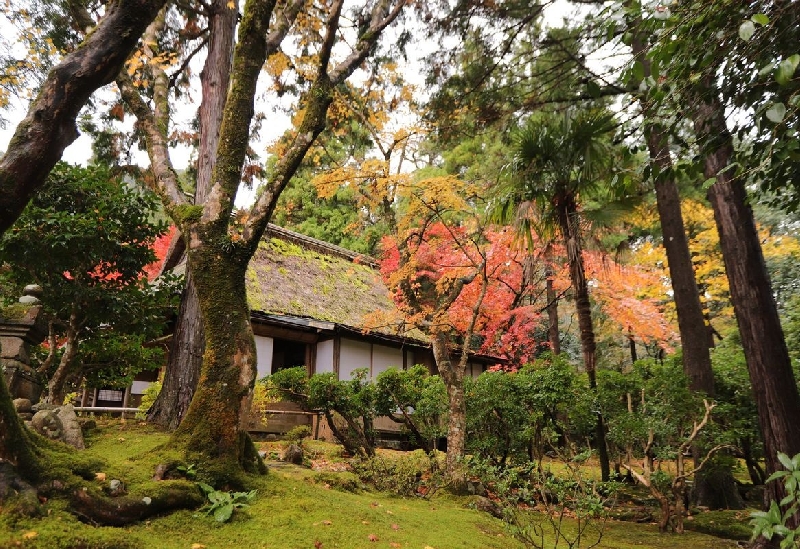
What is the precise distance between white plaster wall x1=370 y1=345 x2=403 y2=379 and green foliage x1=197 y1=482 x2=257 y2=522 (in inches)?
391

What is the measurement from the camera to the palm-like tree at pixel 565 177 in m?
6.68

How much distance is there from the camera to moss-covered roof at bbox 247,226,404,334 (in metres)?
12.7

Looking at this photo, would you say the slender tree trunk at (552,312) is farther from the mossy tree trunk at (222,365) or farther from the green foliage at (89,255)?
the mossy tree trunk at (222,365)

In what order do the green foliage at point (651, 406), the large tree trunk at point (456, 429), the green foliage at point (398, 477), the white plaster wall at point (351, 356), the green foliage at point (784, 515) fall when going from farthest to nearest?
the white plaster wall at point (351, 356), the green foliage at point (651, 406), the large tree trunk at point (456, 429), the green foliage at point (398, 477), the green foliage at point (784, 515)

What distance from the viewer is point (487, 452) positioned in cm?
809

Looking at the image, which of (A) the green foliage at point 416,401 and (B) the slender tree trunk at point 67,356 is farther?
(A) the green foliage at point 416,401

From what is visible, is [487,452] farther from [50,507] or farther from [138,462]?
[50,507]

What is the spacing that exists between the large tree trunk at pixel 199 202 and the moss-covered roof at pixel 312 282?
15.7 ft

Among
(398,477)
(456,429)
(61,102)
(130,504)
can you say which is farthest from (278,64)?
(130,504)

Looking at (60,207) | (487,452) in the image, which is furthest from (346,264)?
(60,207)

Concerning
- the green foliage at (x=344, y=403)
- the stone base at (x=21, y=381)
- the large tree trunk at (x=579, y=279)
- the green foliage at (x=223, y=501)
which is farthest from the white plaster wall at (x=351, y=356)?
the green foliage at (x=223, y=501)

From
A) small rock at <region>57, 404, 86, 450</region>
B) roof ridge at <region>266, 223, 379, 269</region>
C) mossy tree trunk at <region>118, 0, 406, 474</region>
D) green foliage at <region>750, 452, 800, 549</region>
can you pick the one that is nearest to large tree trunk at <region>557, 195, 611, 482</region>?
mossy tree trunk at <region>118, 0, 406, 474</region>

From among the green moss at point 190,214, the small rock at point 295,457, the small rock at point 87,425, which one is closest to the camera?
the green moss at point 190,214

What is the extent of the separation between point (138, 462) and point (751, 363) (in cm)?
588
